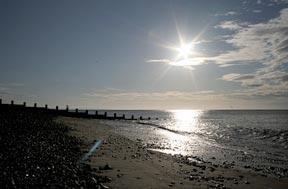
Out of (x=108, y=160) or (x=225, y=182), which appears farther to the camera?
(x=108, y=160)

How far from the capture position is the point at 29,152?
11719 millimetres

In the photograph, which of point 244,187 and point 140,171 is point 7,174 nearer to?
point 140,171

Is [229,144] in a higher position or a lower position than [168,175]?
lower

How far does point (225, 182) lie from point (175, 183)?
2350mm

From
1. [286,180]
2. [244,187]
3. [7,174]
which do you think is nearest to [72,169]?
[7,174]

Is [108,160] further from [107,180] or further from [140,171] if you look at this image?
[107,180]

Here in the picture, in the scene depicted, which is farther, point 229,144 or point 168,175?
point 229,144

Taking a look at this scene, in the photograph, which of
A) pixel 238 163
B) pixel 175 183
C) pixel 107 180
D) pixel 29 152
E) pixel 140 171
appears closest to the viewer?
pixel 107 180

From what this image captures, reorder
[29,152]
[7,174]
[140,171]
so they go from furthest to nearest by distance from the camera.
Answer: [140,171]
[29,152]
[7,174]

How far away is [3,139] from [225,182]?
32.5 ft

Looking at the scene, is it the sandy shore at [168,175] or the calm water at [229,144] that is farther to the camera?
the calm water at [229,144]

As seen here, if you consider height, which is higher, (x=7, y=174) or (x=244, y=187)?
(x=7, y=174)

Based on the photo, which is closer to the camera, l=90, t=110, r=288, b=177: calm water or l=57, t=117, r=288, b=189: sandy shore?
l=57, t=117, r=288, b=189: sandy shore

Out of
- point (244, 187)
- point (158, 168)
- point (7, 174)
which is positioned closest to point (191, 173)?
point (158, 168)
